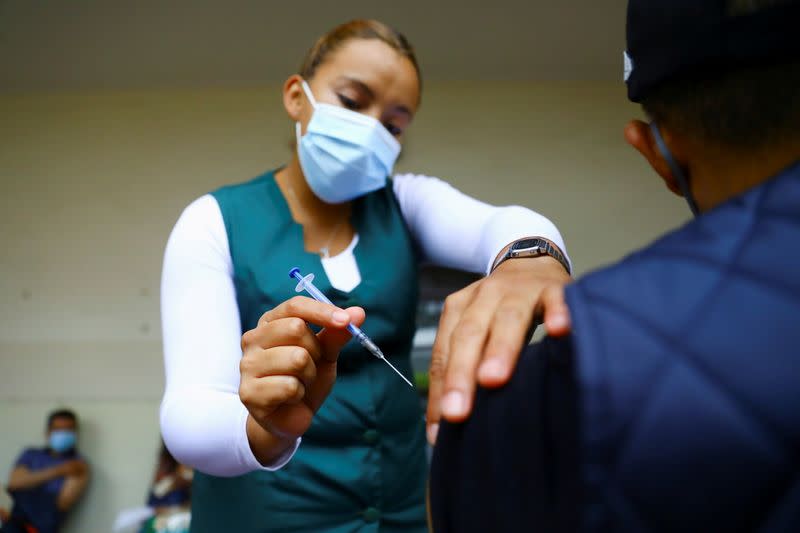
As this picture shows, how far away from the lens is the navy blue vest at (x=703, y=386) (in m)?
0.39

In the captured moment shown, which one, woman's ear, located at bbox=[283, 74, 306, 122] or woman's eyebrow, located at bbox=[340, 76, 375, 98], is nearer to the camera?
woman's eyebrow, located at bbox=[340, 76, 375, 98]

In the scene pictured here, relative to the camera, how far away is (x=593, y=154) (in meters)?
3.48

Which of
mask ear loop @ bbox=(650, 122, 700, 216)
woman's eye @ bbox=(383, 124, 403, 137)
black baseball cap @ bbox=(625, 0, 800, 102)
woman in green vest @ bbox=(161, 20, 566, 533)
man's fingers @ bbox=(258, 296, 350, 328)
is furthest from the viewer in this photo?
woman's eye @ bbox=(383, 124, 403, 137)

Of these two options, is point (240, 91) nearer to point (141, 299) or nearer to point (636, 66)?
point (141, 299)

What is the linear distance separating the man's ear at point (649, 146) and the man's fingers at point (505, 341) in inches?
7.9

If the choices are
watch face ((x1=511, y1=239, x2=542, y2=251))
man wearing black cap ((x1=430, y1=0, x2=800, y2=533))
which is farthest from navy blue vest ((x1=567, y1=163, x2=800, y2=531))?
watch face ((x1=511, y1=239, x2=542, y2=251))

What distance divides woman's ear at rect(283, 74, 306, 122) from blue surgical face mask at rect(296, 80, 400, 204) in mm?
55

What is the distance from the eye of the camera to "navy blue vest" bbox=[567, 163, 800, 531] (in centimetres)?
39

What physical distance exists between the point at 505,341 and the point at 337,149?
77cm

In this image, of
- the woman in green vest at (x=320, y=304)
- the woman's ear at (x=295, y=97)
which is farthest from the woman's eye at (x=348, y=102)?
the woman's ear at (x=295, y=97)

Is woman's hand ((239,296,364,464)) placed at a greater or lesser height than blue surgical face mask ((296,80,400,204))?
lesser

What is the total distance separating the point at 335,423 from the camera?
110 cm

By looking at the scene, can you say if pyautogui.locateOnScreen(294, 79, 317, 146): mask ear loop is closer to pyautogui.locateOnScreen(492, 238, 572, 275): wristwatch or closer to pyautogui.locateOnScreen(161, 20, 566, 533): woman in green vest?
pyautogui.locateOnScreen(161, 20, 566, 533): woman in green vest

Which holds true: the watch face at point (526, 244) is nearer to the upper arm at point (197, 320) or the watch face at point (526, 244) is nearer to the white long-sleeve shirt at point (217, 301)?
the white long-sleeve shirt at point (217, 301)
